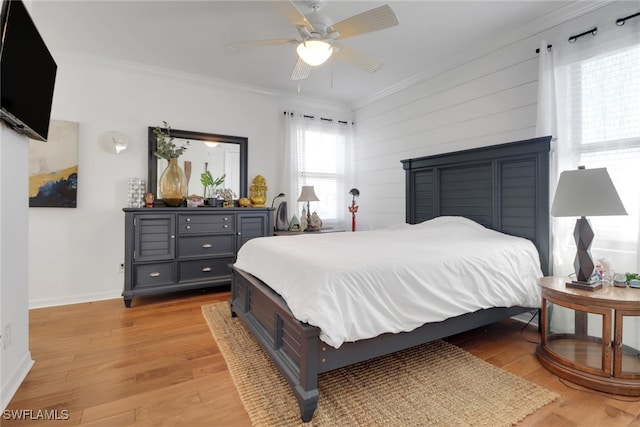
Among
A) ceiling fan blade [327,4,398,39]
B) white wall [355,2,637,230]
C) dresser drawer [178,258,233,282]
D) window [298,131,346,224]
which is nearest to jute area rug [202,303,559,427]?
dresser drawer [178,258,233,282]

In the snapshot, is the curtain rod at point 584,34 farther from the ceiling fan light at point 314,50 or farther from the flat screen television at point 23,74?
the flat screen television at point 23,74

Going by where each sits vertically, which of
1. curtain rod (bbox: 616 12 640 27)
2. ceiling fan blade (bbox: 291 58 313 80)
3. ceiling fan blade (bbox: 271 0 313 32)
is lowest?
ceiling fan blade (bbox: 291 58 313 80)

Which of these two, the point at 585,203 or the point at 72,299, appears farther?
the point at 72,299

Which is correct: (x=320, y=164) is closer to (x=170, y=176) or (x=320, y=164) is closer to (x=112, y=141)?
(x=170, y=176)

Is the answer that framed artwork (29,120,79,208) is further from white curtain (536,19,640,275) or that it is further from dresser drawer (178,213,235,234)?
white curtain (536,19,640,275)

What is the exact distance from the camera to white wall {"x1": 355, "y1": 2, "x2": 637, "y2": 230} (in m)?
2.81

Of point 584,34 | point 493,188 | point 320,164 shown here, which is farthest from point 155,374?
point 584,34

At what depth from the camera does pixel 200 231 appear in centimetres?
360

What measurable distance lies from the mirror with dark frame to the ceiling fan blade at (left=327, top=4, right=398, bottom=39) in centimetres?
245

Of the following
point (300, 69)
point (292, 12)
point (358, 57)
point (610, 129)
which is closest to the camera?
point (292, 12)

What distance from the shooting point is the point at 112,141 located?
3553 millimetres

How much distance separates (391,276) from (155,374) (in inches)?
64.5

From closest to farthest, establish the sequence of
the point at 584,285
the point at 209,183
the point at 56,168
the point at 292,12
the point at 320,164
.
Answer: the point at 584,285 < the point at 292,12 < the point at 56,168 < the point at 209,183 < the point at 320,164

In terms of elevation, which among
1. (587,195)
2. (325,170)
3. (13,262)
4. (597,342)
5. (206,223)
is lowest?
(597,342)
